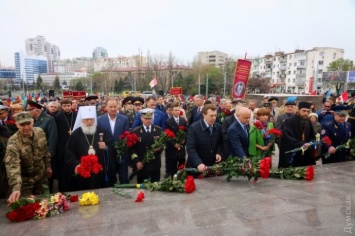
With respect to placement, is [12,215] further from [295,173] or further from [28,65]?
[28,65]

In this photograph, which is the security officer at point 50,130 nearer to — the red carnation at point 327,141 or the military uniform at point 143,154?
the military uniform at point 143,154

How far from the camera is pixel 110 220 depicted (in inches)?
123

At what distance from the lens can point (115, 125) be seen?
545cm

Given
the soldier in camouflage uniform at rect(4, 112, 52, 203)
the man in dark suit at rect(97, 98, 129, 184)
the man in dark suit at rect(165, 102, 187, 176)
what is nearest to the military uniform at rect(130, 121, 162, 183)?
the man in dark suit at rect(97, 98, 129, 184)

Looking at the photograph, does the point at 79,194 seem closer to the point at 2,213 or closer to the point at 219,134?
the point at 2,213

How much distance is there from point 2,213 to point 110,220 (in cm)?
146

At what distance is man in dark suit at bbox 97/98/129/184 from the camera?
17.6ft

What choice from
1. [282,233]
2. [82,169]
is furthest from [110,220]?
[282,233]

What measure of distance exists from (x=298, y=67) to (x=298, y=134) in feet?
282

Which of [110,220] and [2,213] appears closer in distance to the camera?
[110,220]

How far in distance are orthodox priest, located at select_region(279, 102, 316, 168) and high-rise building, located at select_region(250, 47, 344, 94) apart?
67.9 metres

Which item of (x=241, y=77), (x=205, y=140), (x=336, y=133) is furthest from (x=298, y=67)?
(x=205, y=140)

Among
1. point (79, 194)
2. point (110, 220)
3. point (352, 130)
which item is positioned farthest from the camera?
point (352, 130)

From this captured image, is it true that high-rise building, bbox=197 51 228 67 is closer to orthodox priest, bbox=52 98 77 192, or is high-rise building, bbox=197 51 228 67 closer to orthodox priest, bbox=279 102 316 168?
orthodox priest, bbox=52 98 77 192
